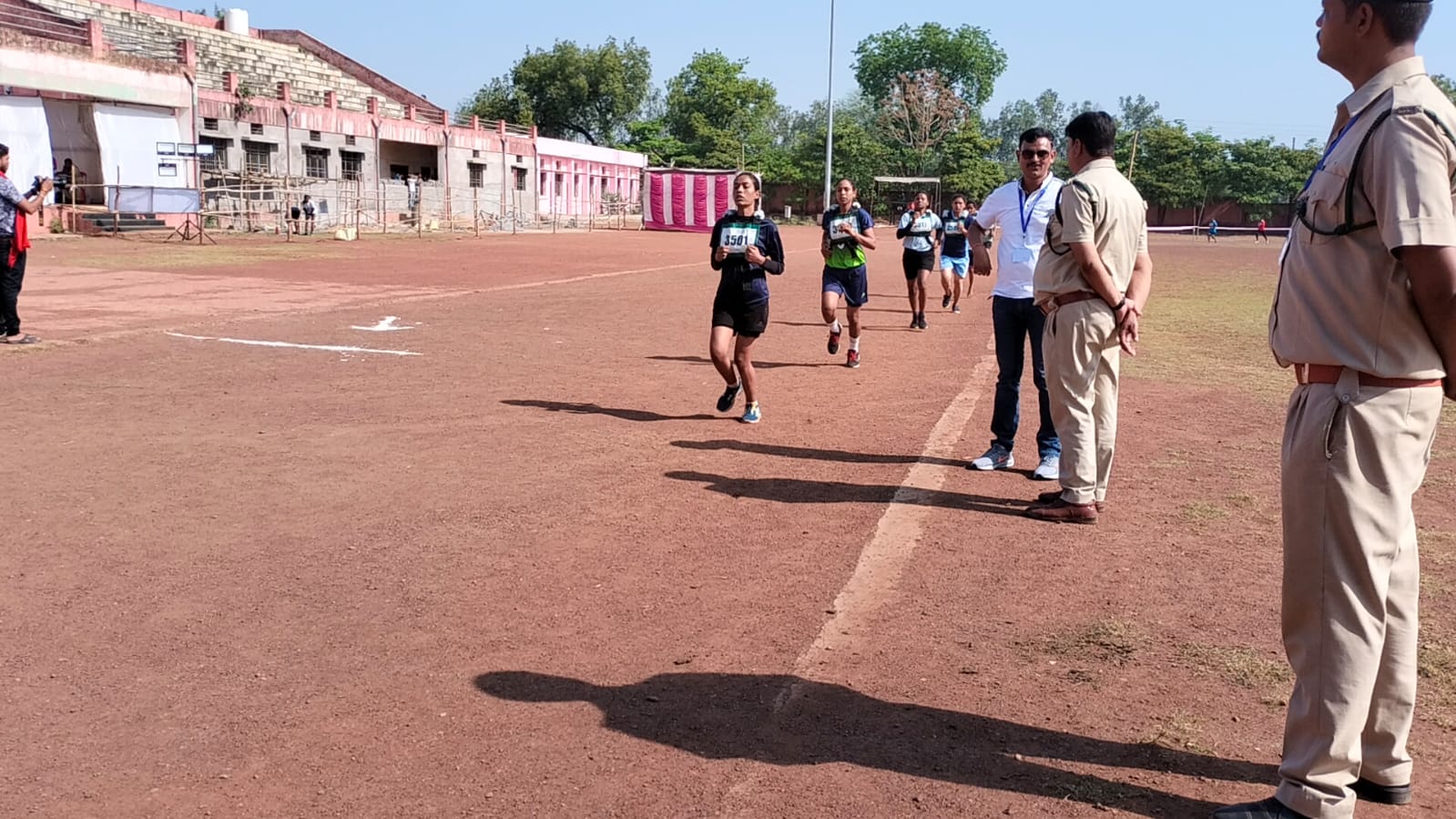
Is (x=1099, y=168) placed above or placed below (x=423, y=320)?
above

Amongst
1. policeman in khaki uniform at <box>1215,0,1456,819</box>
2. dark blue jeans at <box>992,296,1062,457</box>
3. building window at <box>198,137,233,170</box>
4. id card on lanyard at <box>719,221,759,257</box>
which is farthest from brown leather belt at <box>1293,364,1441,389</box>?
building window at <box>198,137,233,170</box>

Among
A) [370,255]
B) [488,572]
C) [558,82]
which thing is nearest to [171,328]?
[488,572]

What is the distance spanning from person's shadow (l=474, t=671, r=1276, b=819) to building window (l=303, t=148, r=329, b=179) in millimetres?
45826

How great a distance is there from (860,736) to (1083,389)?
9.68 feet

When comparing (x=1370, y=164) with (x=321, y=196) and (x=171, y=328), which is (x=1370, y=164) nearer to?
(x=171, y=328)

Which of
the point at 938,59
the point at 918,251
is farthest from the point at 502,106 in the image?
the point at 918,251

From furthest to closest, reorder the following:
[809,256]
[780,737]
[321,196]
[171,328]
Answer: [321,196], [809,256], [171,328], [780,737]

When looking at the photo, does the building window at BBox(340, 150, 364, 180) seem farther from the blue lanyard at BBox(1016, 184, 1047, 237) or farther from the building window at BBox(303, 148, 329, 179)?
the blue lanyard at BBox(1016, 184, 1047, 237)

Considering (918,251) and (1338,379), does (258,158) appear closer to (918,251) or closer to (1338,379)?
(918,251)

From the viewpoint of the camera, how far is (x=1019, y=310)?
7242 millimetres

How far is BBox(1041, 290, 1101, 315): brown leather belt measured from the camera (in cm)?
583

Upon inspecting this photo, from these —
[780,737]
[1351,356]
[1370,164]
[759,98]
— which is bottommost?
[780,737]

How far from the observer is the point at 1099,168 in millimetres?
5801

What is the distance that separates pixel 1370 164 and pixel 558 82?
295 feet
